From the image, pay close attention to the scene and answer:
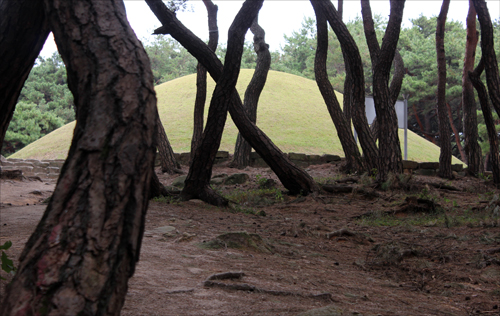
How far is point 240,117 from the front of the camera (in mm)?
6418

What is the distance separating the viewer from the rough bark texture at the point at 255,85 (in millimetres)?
9914

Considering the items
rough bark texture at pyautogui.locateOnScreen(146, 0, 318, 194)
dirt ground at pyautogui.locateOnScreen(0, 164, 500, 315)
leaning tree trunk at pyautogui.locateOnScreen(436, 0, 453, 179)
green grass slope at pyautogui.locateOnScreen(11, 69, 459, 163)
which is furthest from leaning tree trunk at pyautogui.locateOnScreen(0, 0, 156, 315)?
green grass slope at pyautogui.locateOnScreen(11, 69, 459, 163)

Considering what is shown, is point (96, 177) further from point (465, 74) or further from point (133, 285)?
point (465, 74)

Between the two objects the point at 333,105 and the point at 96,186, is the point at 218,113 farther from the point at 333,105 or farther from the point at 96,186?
the point at 96,186

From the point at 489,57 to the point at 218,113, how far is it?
4.73 metres

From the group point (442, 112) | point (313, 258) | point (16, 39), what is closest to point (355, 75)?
point (442, 112)

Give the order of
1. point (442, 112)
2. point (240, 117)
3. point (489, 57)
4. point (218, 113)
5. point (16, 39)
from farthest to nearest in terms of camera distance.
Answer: point (442, 112)
point (489, 57)
point (240, 117)
point (218, 113)
point (16, 39)

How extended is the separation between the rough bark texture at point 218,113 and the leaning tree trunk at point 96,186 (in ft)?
13.5

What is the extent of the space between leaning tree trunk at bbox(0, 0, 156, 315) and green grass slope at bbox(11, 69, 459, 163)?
1296 cm

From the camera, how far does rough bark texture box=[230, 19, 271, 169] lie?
9.91 metres

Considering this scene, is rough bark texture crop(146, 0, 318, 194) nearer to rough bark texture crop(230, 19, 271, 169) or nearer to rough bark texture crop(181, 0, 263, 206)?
rough bark texture crop(181, 0, 263, 206)

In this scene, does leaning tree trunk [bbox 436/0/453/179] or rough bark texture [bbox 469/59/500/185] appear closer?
rough bark texture [bbox 469/59/500/185]

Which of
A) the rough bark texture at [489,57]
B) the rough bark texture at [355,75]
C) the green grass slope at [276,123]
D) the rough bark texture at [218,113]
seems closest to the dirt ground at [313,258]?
the rough bark texture at [218,113]

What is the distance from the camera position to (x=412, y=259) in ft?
11.7
